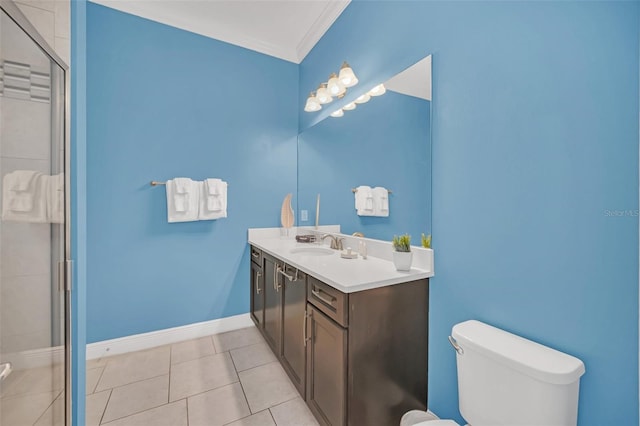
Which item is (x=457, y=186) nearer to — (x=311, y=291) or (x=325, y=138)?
(x=311, y=291)

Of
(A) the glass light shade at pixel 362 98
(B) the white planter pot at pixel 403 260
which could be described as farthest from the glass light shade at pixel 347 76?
(B) the white planter pot at pixel 403 260

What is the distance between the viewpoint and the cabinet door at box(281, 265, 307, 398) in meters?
1.56

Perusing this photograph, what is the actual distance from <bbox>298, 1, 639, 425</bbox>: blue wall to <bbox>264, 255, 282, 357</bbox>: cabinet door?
104cm

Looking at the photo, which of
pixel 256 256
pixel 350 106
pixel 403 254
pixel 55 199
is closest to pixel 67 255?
pixel 55 199

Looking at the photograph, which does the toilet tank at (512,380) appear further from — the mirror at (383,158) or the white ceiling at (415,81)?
the white ceiling at (415,81)

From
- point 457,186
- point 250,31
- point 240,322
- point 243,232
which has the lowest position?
point 240,322

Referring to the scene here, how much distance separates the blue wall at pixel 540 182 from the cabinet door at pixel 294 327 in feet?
2.36

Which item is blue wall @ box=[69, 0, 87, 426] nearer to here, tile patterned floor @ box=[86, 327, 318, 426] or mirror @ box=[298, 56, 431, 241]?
tile patterned floor @ box=[86, 327, 318, 426]

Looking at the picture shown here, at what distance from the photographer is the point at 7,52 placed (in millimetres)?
889

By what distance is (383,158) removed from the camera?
1.79m

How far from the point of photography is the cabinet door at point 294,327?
1.56m

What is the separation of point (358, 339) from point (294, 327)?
24.2 inches

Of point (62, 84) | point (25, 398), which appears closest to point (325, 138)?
point (62, 84)

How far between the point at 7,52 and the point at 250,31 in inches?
79.4
